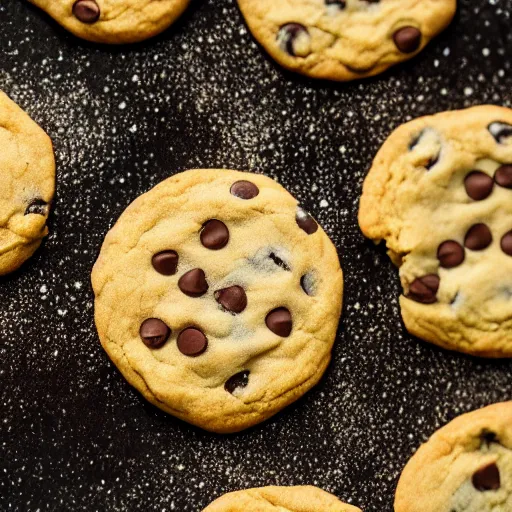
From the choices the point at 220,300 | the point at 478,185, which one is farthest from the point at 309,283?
the point at 478,185

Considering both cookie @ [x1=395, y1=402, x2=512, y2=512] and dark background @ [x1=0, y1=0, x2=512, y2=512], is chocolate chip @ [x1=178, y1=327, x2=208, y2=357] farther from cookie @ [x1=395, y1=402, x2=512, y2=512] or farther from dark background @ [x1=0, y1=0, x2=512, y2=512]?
cookie @ [x1=395, y1=402, x2=512, y2=512]

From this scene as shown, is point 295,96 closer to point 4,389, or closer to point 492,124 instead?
point 492,124

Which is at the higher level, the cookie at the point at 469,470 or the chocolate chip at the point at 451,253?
the chocolate chip at the point at 451,253

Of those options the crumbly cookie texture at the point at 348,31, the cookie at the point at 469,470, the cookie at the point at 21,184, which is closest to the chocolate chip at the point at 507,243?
the cookie at the point at 469,470

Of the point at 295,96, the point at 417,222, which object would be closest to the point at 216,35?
the point at 295,96

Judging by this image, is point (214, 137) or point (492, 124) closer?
point (492, 124)

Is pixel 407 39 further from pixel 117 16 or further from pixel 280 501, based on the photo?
pixel 280 501

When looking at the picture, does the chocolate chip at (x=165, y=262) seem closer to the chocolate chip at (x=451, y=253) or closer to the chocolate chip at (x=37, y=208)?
the chocolate chip at (x=37, y=208)
